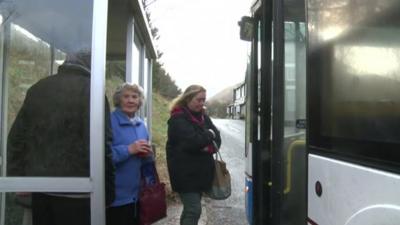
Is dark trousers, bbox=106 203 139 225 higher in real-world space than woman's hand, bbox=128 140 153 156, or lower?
lower

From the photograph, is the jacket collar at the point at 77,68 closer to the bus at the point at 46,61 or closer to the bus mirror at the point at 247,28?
the bus at the point at 46,61

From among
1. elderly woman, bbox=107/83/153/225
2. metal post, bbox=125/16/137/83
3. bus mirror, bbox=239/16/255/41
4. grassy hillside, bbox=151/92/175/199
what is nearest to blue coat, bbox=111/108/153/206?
elderly woman, bbox=107/83/153/225

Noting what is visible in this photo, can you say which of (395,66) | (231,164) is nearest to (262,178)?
(395,66)

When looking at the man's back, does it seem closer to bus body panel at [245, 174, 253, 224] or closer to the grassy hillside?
bus body panel at [245, 174, 253, 224]

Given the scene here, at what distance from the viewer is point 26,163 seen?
3.10 meters

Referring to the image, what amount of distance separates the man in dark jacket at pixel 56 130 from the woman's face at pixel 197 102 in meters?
1.59

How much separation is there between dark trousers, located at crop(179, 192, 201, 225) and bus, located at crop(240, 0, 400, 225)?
1113 millimetres

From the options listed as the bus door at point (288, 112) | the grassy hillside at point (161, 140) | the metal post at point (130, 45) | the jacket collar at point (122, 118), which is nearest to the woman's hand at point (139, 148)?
the jacket collar at point (122, 118)

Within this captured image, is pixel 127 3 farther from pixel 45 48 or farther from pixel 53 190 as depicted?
pixel 53 190

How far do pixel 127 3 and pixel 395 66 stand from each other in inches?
137

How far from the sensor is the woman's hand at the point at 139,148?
374 centimetres

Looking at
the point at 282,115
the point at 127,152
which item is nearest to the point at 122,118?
the point at 127,152

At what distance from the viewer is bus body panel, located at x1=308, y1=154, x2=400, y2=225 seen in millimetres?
1815

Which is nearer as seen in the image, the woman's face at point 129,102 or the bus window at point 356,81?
the bus window at point 356,81
